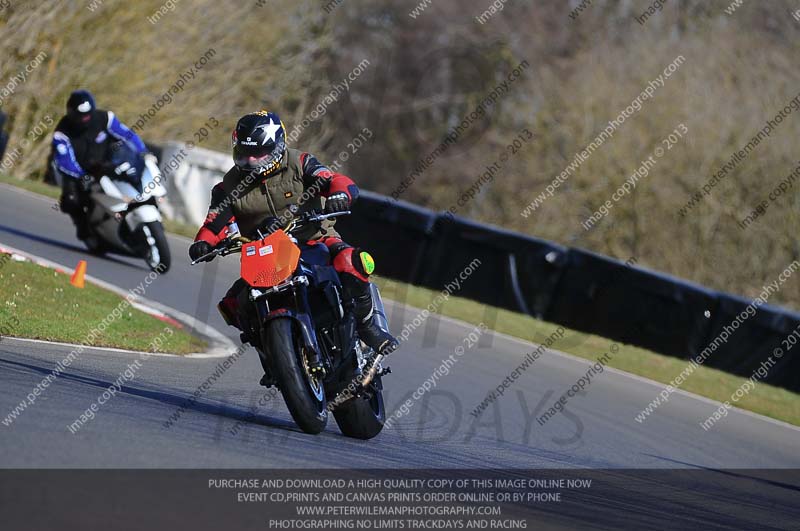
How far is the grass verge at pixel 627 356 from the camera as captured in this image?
1577cm

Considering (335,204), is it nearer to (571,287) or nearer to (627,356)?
(627,356)

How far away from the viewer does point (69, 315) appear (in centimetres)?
1084

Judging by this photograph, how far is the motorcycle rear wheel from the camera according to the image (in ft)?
23.1

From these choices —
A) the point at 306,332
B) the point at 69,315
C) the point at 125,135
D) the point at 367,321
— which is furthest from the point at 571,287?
the point at 306,332

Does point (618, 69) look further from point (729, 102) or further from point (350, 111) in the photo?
point (350, 111)

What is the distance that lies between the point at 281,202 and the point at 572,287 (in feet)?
36.1

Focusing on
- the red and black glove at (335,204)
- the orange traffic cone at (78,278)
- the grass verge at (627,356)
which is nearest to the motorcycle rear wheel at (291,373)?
the red and black glove at (335,204)

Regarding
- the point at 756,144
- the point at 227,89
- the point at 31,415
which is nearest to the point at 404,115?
the point at 227,89

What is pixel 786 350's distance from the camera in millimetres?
16766

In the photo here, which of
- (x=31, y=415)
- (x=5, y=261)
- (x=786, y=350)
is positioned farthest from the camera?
(x=786, y=350)

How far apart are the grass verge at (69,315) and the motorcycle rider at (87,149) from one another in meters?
2.63

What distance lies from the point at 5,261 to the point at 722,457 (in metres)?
6.19

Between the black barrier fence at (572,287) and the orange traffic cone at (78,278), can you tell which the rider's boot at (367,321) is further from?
the black barrier fence at (572,287)

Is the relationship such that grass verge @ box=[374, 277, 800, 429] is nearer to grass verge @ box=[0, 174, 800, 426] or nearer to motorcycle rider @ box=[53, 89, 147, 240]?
grass verge @ box=[0, 174, 800, 426]
